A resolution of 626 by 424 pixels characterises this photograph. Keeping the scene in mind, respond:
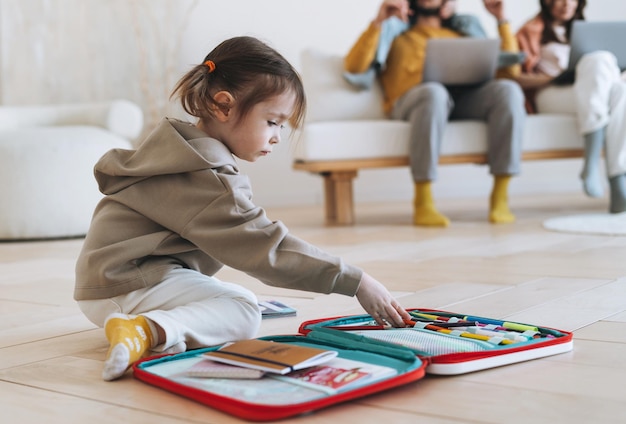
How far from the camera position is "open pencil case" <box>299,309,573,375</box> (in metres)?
0.95

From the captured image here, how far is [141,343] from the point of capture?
1.03 metres

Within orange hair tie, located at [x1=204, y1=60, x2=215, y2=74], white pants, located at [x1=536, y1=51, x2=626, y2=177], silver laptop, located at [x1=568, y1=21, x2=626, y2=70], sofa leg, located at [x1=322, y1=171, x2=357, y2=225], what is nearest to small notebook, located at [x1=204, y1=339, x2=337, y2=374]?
orange hair tie, located at [x1=204, y1=60, x2=215, y2=74]

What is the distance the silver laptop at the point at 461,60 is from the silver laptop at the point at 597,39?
0.95ft

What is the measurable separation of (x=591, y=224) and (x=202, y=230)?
1856mm

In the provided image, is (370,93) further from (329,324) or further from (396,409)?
(396,409)

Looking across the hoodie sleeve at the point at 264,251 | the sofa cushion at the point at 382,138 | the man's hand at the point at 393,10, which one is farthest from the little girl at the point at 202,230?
the man's hand at the point at 393,10

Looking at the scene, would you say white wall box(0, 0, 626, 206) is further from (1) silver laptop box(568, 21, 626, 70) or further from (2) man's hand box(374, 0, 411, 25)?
(1) silver laptop box(568, 21, 626, 70)

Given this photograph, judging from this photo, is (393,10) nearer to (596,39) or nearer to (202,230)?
(596,39)

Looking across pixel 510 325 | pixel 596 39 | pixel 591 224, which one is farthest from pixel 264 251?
pixel 596 39

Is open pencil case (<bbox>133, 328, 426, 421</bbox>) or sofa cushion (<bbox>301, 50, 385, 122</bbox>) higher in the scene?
sofa cushion (<bbox>301, 50, 385, 122</bbox>)

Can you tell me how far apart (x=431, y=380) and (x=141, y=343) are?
35 cm

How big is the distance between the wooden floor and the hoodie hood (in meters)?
0.24

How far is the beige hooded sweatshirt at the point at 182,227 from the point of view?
3.41 ft

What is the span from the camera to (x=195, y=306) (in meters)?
1.12
